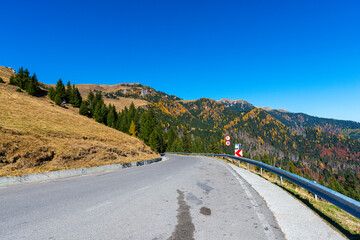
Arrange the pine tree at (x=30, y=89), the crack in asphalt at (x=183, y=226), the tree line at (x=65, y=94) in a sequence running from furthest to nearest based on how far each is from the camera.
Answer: the tree line at (x=65, y=94)
the pine tree at (x=30, y=89)
the crack in asphalt at (x=183, y=226)

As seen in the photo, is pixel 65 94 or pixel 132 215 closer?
pixel 132 215

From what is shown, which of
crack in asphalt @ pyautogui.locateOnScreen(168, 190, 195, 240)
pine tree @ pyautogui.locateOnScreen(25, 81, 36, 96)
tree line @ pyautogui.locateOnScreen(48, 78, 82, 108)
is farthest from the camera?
tree line @ pyautogui.locateOnScreen(48, 78, 82, 108)

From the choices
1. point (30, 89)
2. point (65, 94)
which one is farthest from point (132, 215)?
point (65, 94)

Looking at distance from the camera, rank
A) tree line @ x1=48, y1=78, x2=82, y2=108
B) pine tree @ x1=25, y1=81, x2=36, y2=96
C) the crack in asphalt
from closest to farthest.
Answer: the crack in asphalt < pine tree @ x1=25, y1=81, x2=36, y2=96 < tree line @ x1=48, y1=78, x2=82, y2=108

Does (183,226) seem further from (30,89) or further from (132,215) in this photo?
(30,89)

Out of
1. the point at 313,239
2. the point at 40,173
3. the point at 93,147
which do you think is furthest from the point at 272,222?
the point at 93,147

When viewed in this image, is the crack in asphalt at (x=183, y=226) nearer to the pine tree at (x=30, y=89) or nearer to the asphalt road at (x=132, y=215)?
the asphalt road at (x=132, y=215)

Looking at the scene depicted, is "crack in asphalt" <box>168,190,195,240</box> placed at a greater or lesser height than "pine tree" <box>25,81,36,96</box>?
lesser

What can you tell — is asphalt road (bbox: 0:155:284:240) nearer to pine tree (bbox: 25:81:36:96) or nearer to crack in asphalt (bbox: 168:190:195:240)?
crack in asphalt (bbox: 168:190:195:240)

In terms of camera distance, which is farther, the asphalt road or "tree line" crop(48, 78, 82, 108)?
"tree line" crop(48, 78, 82, 108)

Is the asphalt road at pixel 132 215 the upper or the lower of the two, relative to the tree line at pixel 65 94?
lower

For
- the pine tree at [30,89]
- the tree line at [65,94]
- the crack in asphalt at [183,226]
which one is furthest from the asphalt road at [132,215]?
the tree line at [65,94]

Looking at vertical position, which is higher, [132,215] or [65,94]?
[65,94]

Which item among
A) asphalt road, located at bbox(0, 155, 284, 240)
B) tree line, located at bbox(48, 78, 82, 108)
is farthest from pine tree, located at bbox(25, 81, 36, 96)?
asphalt road, located at bbox(0, 155, 284, 240)
